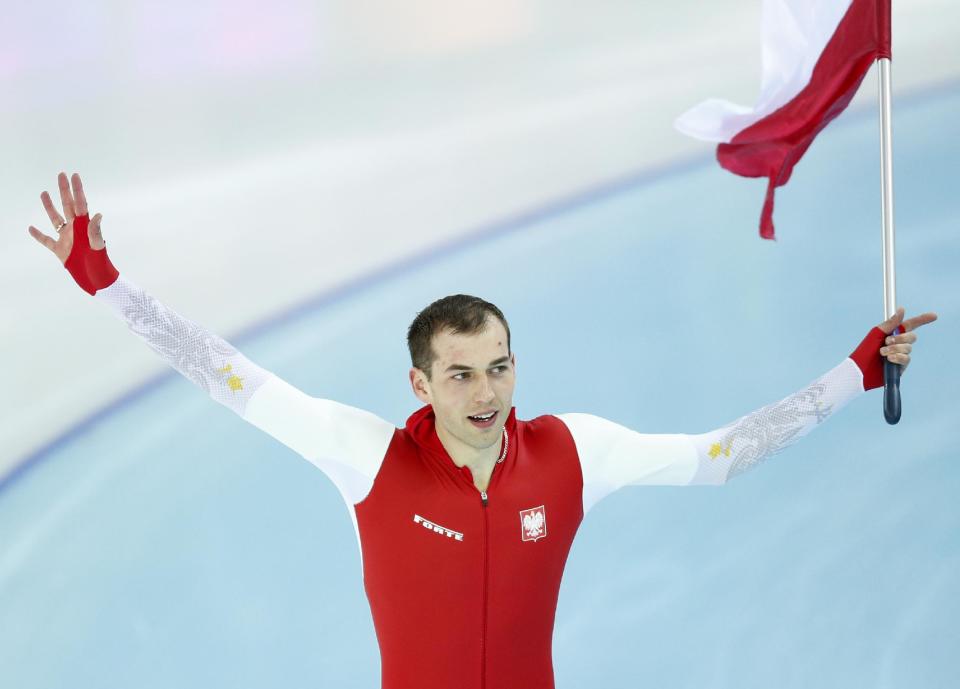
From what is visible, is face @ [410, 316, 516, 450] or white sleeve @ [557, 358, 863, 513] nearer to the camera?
face @ [410, 316, 516, 450]

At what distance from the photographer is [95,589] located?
5578 mm

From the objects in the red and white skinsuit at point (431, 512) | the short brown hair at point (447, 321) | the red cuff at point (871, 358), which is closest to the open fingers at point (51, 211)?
the red and white skinsuit at point (431, 512)

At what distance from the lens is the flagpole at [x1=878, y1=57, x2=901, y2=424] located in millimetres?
3236

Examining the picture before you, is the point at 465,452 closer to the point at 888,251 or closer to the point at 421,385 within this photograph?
the point at 421,385

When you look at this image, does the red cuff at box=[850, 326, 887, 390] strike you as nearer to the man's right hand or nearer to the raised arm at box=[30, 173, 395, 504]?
the raised arm at box=[30, 173, 395, 504]

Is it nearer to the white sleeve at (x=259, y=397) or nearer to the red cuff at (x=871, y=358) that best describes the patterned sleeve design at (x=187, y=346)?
the white sleeve at (x=259, y=397)

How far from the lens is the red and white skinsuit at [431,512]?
9.53ft

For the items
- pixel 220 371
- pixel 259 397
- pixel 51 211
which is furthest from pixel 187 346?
pixel 51 211

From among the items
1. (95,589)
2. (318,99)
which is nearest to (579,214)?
Answer: (318,99)

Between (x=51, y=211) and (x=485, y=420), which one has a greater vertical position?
(x=51, y=211)

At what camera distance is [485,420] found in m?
2.89

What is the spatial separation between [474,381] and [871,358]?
1.11 meters

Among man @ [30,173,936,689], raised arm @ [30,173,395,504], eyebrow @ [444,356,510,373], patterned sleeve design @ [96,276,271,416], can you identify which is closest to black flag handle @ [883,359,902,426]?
man @ [30,173,936,689]

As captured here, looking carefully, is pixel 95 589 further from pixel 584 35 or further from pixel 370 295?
pixel 584 35
